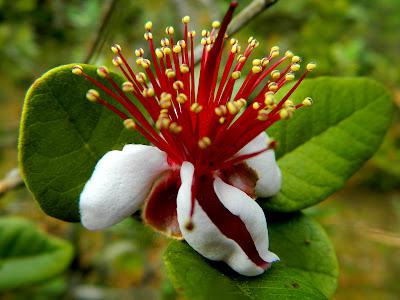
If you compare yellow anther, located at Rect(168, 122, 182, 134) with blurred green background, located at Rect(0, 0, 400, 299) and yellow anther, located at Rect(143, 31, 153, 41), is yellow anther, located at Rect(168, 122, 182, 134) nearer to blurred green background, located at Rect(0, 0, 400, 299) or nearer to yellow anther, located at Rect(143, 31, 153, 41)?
yellow anther, located at Rect(143, 31, 153, 41)

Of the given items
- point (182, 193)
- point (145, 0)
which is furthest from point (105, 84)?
point (145, 0)

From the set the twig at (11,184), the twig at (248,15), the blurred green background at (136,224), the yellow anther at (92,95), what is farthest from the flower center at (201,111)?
the blurred green background at (136,224)

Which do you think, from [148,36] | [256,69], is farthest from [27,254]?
[256,69]

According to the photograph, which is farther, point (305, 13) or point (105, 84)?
point (305, 13)

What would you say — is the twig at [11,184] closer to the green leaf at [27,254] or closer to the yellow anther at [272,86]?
the green leaf at [27,254]

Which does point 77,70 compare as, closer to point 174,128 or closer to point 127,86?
point 127,86

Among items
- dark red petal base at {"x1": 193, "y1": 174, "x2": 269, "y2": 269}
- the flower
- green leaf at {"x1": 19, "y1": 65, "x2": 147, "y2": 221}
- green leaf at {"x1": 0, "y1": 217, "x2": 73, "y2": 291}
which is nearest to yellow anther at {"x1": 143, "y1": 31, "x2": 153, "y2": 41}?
the flower

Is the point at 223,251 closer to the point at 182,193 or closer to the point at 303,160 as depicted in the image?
the point at 182,193
